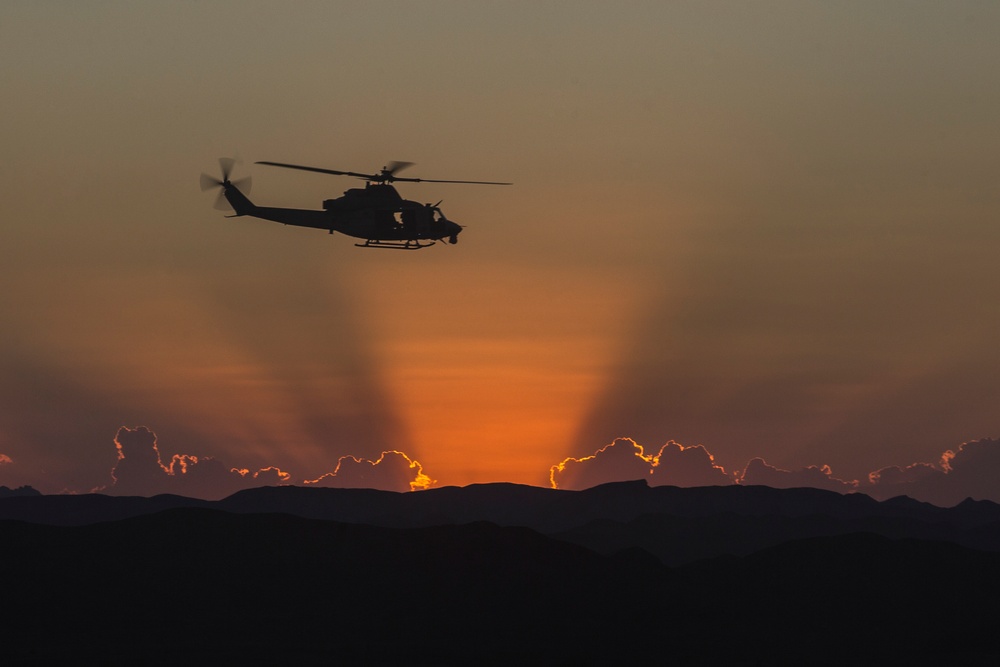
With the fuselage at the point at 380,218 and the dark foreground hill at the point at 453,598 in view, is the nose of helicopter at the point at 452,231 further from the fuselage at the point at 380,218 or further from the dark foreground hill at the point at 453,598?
the dark foreground hill at the point at 453,598

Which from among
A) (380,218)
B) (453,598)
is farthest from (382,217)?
(453,598)

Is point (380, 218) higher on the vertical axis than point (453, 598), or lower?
higher

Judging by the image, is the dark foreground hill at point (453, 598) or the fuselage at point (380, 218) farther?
the dark foreground hill at point (453, 598)

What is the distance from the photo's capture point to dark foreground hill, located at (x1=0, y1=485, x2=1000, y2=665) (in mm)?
84438

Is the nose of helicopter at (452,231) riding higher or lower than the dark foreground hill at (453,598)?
higher

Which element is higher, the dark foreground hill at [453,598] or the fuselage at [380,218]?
the fuselage at [380,218]

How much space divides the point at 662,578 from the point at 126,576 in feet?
129

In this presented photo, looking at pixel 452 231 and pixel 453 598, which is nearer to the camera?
pixel 452 231

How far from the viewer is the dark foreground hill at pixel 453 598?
277 feet

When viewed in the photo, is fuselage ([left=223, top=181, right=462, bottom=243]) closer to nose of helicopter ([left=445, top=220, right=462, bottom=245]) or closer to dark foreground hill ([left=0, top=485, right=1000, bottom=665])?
nose of helicopter ([left=445, top=220, right=462, bottom=245])

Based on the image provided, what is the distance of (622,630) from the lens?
92938mm

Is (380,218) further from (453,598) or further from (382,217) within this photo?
(453,598)

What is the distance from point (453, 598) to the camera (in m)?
98.2

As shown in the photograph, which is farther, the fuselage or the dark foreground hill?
the dark foreground hill
